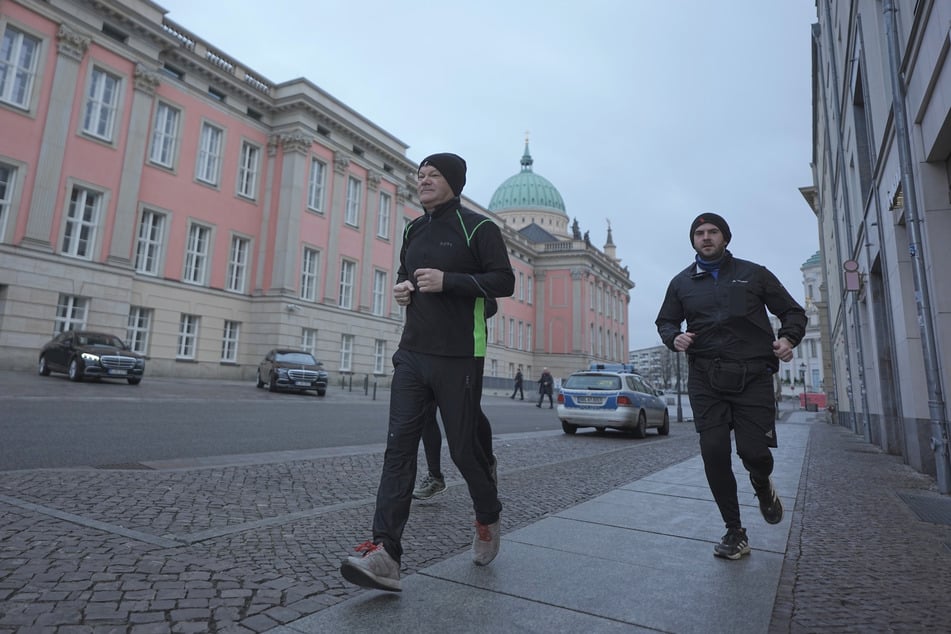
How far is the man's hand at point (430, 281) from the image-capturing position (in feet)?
9.45

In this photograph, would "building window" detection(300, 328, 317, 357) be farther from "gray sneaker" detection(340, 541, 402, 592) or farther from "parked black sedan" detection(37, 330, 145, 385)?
"gray sneaker" detection(340, 541, 402, 592)

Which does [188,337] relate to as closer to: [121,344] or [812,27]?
[121,344]

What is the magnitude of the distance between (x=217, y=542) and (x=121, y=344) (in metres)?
18.0

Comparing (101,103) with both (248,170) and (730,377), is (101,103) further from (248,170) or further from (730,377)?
(730,377)

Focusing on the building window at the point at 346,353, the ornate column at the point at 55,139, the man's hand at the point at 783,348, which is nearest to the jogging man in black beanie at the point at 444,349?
the man's hand at the point at 783,348

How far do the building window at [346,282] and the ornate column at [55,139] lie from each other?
1513cm

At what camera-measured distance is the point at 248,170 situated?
3088cm

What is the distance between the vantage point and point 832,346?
2962 centimetres

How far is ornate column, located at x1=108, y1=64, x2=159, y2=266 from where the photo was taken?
77.0ft

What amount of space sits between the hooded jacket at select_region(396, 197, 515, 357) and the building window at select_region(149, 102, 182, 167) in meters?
27.2

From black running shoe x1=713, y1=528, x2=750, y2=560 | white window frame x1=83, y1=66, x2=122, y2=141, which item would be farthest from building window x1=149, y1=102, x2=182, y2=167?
black running shoe x1=713, y1=528, x2=750, y2=560

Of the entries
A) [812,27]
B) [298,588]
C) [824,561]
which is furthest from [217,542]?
[812,27]

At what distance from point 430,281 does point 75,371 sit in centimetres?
1842

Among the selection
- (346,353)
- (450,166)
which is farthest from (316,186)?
(450,166)
